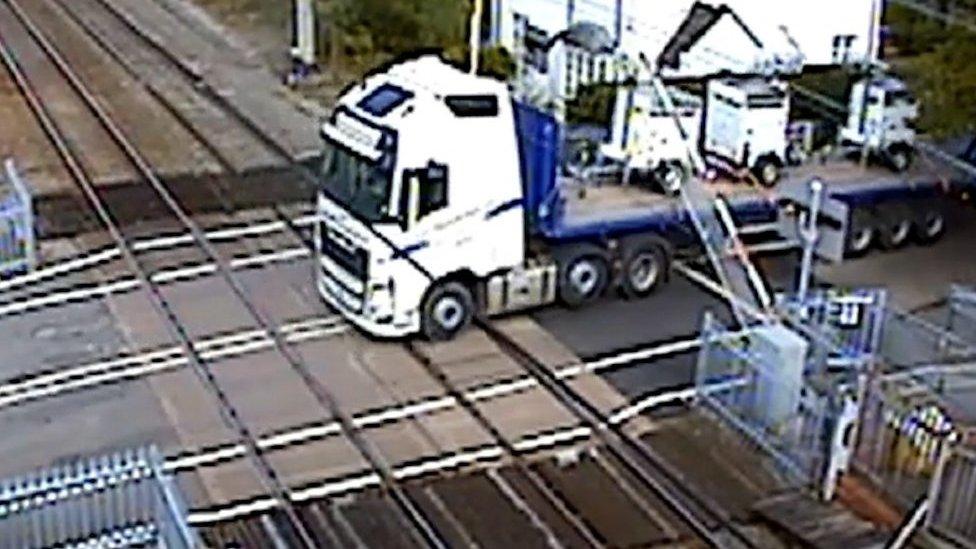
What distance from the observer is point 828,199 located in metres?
23.5

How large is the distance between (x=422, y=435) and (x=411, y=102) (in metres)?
4.44

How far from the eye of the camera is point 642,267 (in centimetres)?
2209

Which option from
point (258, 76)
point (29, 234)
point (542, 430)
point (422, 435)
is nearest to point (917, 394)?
point (542, 430)

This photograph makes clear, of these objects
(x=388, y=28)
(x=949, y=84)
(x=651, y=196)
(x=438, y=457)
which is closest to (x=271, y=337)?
(x=438, y=457)

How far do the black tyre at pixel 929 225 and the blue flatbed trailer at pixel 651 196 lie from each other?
0.16 m

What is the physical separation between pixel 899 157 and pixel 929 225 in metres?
1.30

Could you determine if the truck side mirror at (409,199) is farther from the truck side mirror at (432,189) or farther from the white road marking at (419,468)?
the white road marking at (419,468)

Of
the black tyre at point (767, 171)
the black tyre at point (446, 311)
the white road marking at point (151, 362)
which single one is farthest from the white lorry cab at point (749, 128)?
the white road marking at point (151, 362)

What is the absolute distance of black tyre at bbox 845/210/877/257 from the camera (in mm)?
23734

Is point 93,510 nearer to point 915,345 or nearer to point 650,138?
point 915,345

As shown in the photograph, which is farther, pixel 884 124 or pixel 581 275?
pixel 884 124

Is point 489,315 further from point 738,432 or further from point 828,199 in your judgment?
point 828,199

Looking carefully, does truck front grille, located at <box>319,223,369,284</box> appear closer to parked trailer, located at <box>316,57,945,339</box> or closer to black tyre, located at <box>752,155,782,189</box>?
parked trailer, located at <box>316,57,945,339</box>

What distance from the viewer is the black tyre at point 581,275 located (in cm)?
2138
